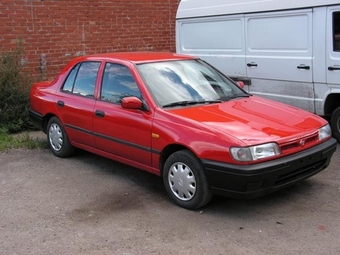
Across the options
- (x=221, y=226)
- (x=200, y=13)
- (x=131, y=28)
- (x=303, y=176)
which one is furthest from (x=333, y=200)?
(x=131, y=28)

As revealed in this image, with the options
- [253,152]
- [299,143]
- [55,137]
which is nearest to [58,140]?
[55,137]

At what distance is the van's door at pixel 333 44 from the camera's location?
668cm

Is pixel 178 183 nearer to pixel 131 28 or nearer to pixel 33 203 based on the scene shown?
pixel 33 203

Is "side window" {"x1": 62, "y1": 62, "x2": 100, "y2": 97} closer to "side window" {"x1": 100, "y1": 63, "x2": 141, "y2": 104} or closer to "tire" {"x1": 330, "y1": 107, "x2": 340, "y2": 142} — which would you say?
"side window" {"x1": 100, "y1": 63, "x2": 141, "y2": 104}

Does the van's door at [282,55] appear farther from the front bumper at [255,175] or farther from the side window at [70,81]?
the side window at [70,81]

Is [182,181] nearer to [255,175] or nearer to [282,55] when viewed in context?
[255,175]

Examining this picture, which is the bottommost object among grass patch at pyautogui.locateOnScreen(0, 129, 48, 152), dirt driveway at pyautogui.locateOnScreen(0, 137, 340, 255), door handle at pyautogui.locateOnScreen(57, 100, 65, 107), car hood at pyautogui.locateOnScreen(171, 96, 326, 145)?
dirt driveway at pyautogui.locateOnScreen(0, 137, 340, 255)

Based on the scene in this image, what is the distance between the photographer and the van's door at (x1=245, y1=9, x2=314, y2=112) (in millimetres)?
7070

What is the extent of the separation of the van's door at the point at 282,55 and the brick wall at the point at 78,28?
12.5 feet

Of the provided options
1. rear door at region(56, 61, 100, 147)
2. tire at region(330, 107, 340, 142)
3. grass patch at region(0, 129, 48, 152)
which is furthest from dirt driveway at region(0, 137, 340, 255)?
grass patch at region(0, 129, 48, 152)

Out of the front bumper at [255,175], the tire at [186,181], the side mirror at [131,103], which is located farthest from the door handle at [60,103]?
the front bumper at [255,175]

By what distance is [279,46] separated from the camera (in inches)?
291

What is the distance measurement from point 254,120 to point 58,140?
3200 millimetres

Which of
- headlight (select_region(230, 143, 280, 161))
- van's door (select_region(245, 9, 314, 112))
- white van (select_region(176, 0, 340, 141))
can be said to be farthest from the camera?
van's door (select_region(245, 9, 314, 112))
